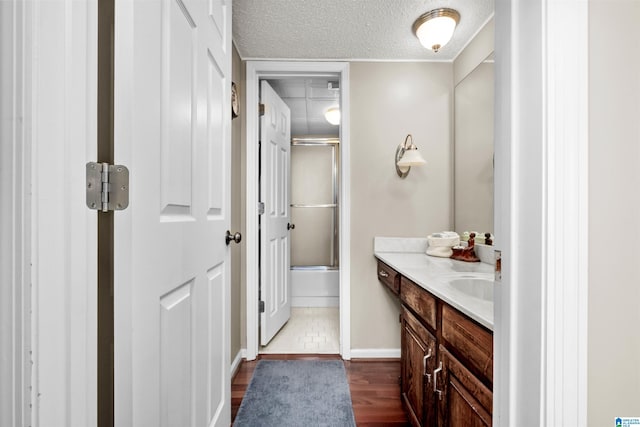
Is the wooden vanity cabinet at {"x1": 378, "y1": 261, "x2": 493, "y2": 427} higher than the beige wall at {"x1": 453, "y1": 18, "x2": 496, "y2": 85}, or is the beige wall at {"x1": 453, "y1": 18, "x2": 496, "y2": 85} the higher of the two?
the beige wall at {"x1": 453, "y1": 18, "x2": 496, "y2": 85}

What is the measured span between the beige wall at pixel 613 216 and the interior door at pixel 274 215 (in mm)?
2113

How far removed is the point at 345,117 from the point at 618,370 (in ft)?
6.83

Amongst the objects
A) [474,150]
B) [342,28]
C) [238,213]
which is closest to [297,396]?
[238,213]

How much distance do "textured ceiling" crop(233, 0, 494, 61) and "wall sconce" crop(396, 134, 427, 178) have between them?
645 millimetres

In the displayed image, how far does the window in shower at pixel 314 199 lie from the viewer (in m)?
4.29

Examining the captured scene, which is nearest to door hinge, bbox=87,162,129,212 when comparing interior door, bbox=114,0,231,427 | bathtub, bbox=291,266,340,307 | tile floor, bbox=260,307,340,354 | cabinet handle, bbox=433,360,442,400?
interior door, bbox=114,0,231,427

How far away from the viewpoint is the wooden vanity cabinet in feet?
2.75

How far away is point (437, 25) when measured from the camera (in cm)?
176

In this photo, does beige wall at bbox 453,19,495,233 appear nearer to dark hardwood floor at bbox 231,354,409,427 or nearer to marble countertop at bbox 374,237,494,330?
marble countertop at bbox 374,237,494,330

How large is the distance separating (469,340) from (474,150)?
1.47m

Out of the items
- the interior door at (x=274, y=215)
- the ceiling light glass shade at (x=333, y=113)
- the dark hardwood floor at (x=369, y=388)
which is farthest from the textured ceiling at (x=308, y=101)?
the dark hardwood floor at (x=369, y=388)

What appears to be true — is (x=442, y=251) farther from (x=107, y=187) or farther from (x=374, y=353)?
(x=107, y=187)

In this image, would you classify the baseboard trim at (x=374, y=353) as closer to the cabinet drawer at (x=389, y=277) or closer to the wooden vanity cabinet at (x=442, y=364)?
the cabinet drawer at (x=389, y=277)

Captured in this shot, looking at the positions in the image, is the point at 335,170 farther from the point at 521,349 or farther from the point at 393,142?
the point at 521,349
